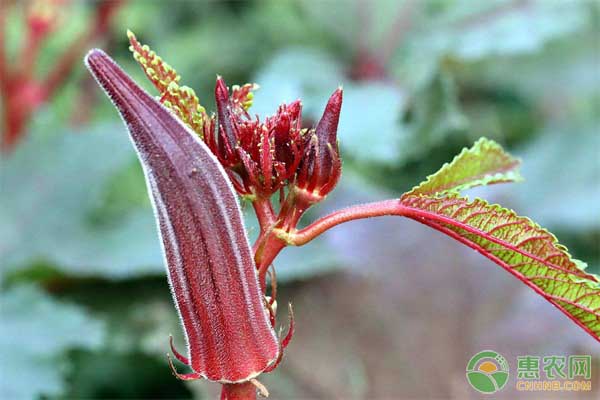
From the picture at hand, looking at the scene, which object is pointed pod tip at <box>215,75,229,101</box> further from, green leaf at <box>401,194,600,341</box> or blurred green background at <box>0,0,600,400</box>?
blurred green background at <box>0,0,600,400</box>

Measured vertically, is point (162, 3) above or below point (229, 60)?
above

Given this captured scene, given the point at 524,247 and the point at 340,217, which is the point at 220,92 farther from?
the point at 524,247

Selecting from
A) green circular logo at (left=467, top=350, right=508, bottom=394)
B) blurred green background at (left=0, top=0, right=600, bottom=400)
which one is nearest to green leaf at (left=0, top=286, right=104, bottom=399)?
blurred green background at (left=0, top=0, right=600, bottom=400)

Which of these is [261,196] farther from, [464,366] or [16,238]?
[16,238]

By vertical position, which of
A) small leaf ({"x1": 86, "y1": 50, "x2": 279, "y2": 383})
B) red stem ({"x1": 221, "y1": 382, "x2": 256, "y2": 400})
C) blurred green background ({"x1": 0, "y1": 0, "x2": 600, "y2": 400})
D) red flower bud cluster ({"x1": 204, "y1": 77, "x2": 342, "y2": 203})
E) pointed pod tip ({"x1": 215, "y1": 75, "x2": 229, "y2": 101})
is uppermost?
blurred green background ({"x1": 0, "y1": 0, "x2": 600, "y2": 400})

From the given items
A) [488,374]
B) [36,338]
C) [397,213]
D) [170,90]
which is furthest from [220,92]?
[36,338]

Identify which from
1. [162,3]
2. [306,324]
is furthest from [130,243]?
[162,3]

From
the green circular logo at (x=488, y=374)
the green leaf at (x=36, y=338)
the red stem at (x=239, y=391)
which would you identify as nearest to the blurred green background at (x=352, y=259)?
the green leaf at (x=36, y=338)
